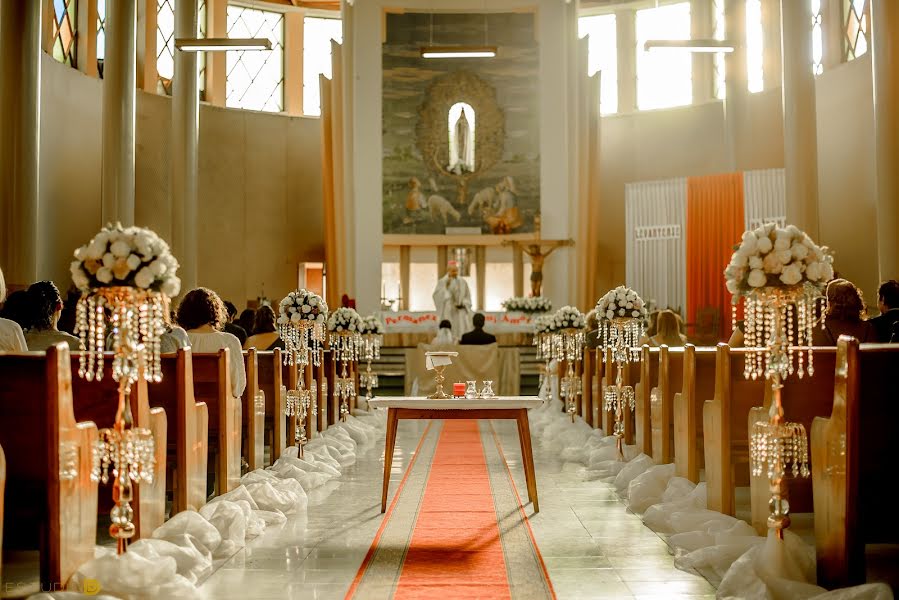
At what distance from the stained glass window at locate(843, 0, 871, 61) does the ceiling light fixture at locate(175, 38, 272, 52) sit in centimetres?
833

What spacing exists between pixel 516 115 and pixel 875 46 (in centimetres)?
824

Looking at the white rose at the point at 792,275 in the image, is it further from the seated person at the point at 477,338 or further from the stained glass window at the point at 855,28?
the stained glass window at the point at 855,28

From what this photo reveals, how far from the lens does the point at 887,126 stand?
1036cm

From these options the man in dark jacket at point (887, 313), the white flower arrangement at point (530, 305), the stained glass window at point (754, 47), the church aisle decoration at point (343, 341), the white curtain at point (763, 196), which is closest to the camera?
the man in dark jacket at point (887, 313)

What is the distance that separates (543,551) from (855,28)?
12.4 m

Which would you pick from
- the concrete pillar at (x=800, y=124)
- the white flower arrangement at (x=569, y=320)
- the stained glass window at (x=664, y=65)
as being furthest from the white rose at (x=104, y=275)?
the stained glass window at (x=664, y=65)

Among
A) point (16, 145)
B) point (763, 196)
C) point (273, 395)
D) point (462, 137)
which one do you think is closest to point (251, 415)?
point (273, 395)

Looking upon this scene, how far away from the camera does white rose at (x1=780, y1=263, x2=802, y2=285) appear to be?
370cm

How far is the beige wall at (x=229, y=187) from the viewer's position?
46.7 ft

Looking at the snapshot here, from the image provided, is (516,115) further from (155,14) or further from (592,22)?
(155,14)

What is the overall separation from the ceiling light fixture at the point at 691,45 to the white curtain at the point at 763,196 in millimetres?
3171

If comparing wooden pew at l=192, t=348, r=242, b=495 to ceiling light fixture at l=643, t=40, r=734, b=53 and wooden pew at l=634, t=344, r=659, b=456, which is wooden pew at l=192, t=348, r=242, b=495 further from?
ceiling light fixture at l=643, t=40, r=734, b=53

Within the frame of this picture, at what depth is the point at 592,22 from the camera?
19.1 m

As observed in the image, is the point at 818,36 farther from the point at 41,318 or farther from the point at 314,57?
the point at 41,318
